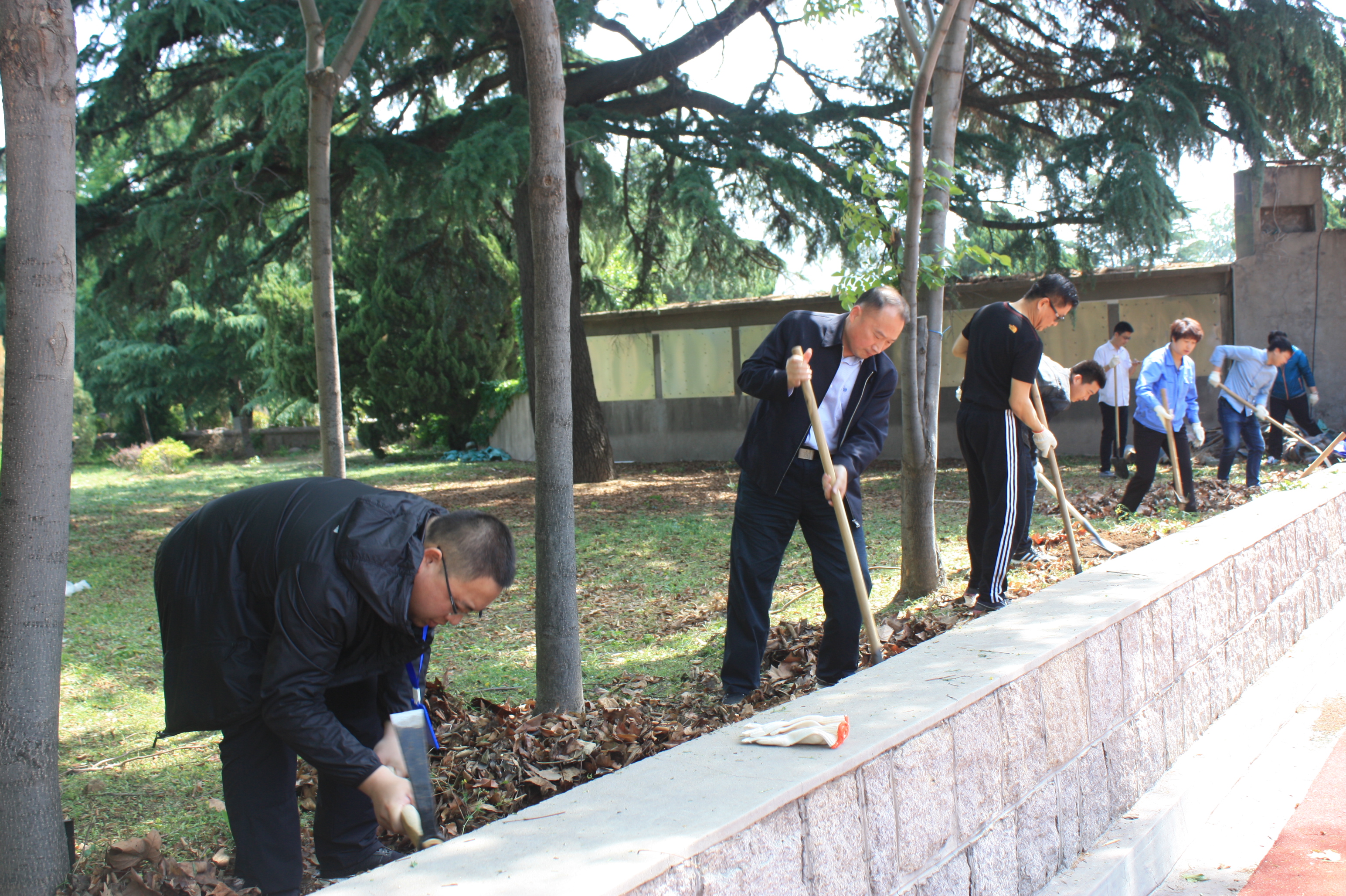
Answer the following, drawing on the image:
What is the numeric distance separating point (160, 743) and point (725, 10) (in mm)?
11365

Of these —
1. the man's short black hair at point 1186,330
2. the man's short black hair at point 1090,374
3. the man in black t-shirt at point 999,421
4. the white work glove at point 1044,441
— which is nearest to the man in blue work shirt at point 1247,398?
the man's short black hair at point 1186,330

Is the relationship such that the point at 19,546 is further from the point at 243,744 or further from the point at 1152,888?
the point at 1152,888

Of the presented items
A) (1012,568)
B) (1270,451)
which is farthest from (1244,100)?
(1012,568)

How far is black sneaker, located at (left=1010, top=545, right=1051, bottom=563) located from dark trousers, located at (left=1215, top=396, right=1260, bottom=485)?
4.35 m

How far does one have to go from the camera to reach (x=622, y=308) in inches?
684

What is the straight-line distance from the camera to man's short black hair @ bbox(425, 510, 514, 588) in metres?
2.28

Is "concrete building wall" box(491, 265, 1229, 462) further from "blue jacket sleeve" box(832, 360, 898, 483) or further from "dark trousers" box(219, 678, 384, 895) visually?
"dark trousers" box(219, 678, 384, 895)

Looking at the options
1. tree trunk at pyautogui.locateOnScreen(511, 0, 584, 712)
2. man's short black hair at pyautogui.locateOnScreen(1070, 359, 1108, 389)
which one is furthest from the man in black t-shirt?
tree trunk at pyautogui.locateOnScreen(511, 0, 584, 712)

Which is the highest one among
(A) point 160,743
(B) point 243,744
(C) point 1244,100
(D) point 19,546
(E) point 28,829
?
(C) point 1244,100

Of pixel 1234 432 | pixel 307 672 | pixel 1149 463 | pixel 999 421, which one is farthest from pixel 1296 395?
pixel 307 672

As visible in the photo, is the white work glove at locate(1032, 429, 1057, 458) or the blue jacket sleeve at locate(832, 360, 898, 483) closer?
the blue jacket sleeve at locate(832, 360, 898, 483)

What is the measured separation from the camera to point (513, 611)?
6.66 m

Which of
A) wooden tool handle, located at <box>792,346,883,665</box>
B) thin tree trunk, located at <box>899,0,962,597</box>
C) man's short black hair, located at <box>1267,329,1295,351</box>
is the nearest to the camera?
wooden tool handle, located at <box>792,346,883,665</box>

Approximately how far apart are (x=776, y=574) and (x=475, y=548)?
2.01 m
